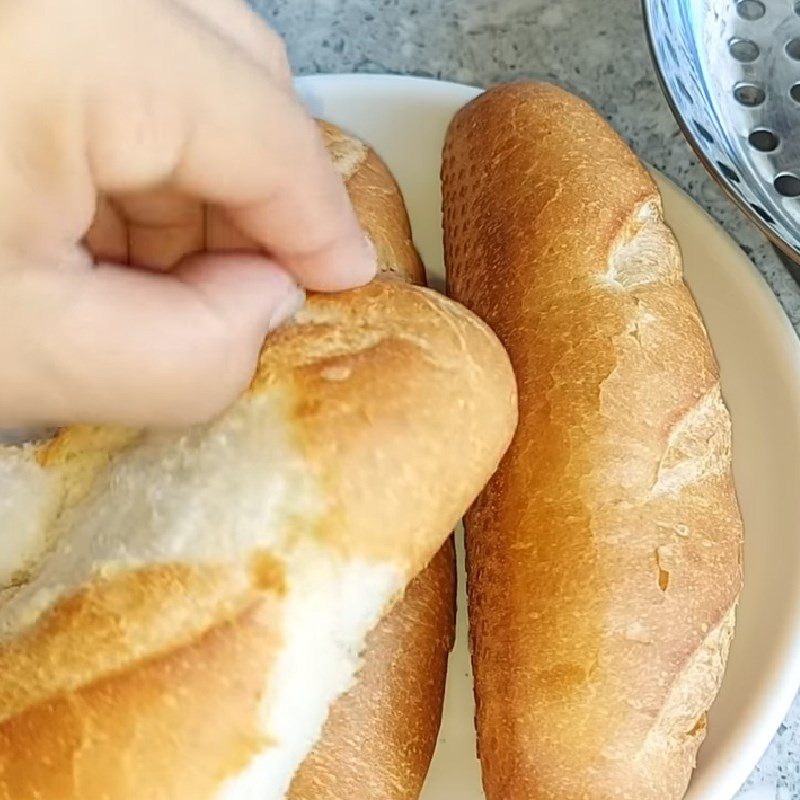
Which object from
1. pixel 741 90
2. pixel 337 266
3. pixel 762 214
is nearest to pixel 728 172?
pixel 762 214

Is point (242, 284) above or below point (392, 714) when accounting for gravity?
above

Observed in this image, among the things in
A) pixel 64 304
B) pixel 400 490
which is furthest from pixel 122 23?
pixel 400 490

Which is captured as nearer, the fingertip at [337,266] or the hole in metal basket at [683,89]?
the fingertip at [337,266]

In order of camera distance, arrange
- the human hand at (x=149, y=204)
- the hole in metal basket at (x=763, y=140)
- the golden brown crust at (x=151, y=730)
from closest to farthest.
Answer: the human hand at (x=149, y=204)
the golden brown crust at (x=151, y=730)
the hole in metal basket at (x=763, y=140)

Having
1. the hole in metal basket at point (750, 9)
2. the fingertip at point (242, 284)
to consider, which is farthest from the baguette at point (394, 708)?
the hole in metal basket at point (750, 9)

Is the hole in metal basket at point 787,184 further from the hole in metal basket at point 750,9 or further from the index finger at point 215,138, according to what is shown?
the index finger at point 215,138

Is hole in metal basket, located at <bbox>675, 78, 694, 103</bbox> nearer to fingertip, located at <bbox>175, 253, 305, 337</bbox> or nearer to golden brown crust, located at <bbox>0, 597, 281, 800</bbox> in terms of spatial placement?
fingertip, located at <bbox>175, 253, 305, 337</bbox>

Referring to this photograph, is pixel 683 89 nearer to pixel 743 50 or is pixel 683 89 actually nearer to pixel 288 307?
pixel 743 50
